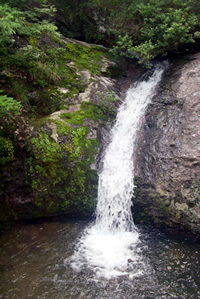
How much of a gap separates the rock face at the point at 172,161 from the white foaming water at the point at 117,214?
379mm

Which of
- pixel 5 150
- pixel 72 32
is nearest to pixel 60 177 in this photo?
pixel 5 150

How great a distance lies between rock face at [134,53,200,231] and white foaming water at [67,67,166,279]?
0.38 meters

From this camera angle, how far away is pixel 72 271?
471 centimetres

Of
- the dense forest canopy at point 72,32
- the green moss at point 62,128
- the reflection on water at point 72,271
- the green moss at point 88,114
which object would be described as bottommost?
the reflection on water at point 72,271

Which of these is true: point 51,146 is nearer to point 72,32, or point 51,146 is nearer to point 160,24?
point 160,24

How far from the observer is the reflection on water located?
4.20 metres

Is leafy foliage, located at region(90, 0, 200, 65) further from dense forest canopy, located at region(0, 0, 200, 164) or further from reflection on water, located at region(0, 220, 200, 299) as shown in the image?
reflection on water, located at region(0, 220, 200, 299)

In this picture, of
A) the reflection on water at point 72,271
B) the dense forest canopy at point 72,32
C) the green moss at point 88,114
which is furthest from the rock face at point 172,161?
the dense forest canopy at point 72,32

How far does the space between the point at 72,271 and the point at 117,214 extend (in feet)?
6.79

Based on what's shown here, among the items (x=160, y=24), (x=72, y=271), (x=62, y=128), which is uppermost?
(x=160, y=24)

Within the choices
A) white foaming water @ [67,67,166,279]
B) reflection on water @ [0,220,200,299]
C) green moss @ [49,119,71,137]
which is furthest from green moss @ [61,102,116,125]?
reflection on water @ [0,220,200,299]

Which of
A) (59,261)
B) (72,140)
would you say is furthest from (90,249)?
(72,140)

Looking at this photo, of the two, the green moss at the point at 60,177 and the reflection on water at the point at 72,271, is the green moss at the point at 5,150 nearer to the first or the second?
the green moss at the point at 60,177

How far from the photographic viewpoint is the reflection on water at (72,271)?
420 cm
